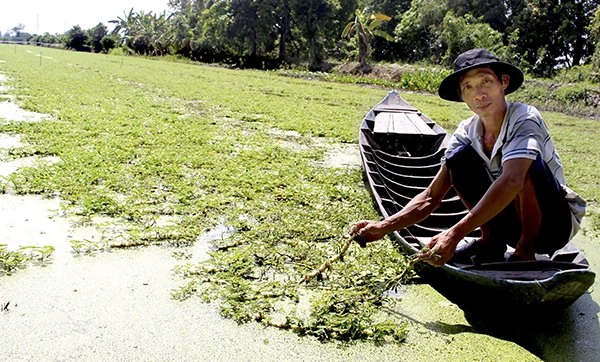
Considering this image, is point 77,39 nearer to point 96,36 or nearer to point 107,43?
point 96,36

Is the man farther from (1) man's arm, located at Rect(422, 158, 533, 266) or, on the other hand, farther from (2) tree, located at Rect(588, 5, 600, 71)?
(2) tree, located at Rect(588, 5, 600, 71)

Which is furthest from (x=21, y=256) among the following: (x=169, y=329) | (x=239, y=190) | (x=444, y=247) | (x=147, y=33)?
(x=147, y=33)

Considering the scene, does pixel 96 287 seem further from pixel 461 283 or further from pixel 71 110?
pixel 71 110

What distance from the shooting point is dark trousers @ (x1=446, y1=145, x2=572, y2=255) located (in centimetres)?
188

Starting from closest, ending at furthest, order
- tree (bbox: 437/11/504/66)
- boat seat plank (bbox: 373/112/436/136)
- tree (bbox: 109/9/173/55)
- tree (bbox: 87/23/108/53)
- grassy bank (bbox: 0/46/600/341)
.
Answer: grassy bank (bbox: 0/46/600/341)
boat seat plank (bbox: 373/112/436/136)
tree (bbox: 437/11/504/66)
tree (bbox: 109/9/173/55)
tree (bbox: 87/23/108/53)

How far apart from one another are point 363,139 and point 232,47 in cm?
2248

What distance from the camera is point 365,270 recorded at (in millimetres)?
2443

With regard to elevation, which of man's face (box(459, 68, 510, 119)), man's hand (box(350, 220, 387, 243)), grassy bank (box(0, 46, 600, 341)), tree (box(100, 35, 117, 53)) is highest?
tree (box(100, 35, 117, 53))

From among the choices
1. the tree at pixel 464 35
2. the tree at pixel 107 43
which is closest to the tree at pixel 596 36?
the tree at pixel 464 35

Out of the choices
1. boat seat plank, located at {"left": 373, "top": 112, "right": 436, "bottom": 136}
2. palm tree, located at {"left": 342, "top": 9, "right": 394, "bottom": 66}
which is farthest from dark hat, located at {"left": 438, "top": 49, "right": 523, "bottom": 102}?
palm tree, located at {"left": 342, "top": 9, "right": 394, "bottom": 66}

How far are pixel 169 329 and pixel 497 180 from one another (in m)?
1.35

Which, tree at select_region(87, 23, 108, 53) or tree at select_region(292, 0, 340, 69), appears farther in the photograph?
tree at select_region(87, 23, 108, 53)

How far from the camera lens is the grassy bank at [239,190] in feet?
7.08

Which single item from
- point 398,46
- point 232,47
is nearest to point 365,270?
point 398,46
